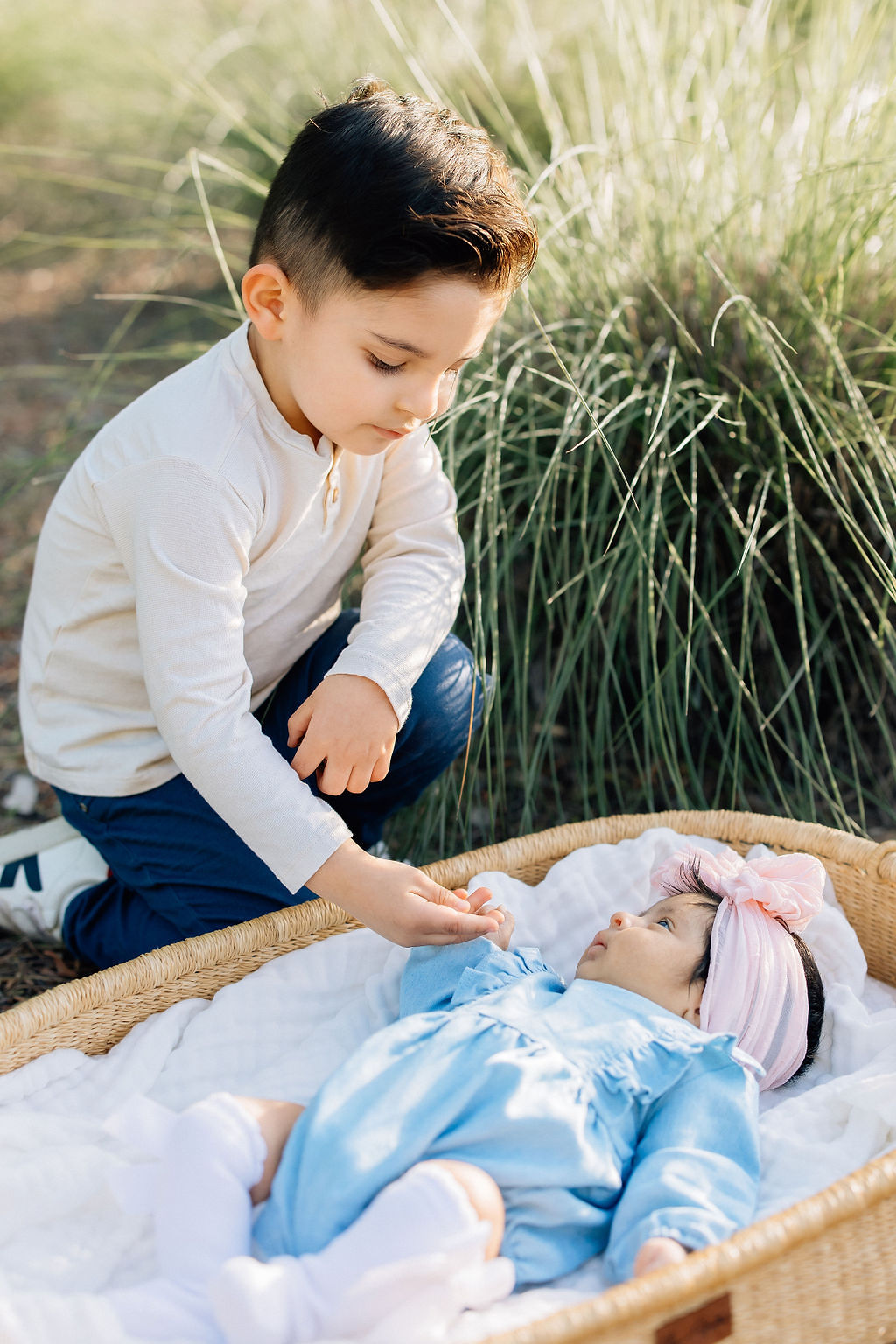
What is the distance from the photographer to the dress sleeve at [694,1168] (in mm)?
1061

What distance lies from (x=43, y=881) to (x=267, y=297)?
0.98 metres

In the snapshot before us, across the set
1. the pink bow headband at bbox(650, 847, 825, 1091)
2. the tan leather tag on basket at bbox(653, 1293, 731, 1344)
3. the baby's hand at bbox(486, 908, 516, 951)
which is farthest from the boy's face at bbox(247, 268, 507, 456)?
the tan leather tag on basket at bbox(653, 1293, 731, 1344)

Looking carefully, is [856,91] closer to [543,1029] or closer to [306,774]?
[306,774]

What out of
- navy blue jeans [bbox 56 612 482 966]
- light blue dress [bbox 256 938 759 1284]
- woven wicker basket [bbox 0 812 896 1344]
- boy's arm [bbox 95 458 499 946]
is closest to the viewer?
woven wicker basket [bbox 0 812 896 1344]

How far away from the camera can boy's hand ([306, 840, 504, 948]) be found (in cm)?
125

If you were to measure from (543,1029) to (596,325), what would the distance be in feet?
4.31

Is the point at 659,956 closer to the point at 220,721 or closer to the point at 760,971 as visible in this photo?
Result: the point at 760,971

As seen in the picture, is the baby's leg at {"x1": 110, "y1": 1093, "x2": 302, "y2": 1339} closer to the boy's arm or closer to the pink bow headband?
the boy's arm

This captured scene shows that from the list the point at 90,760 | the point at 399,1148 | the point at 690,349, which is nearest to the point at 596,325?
the point at 690,349

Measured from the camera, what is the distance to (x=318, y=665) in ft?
5.37

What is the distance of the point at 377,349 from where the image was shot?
121cm

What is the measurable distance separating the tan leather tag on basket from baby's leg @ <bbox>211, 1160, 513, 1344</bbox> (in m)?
0.15

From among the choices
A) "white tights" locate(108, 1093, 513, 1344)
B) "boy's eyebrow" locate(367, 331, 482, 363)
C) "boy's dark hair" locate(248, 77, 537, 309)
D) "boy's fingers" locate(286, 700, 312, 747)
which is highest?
"boy's dark hair" locate(248, 77, 537, 309)

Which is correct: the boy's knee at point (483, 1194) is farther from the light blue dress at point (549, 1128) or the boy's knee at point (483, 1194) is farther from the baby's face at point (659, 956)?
the baby's face at point (659, 956)
